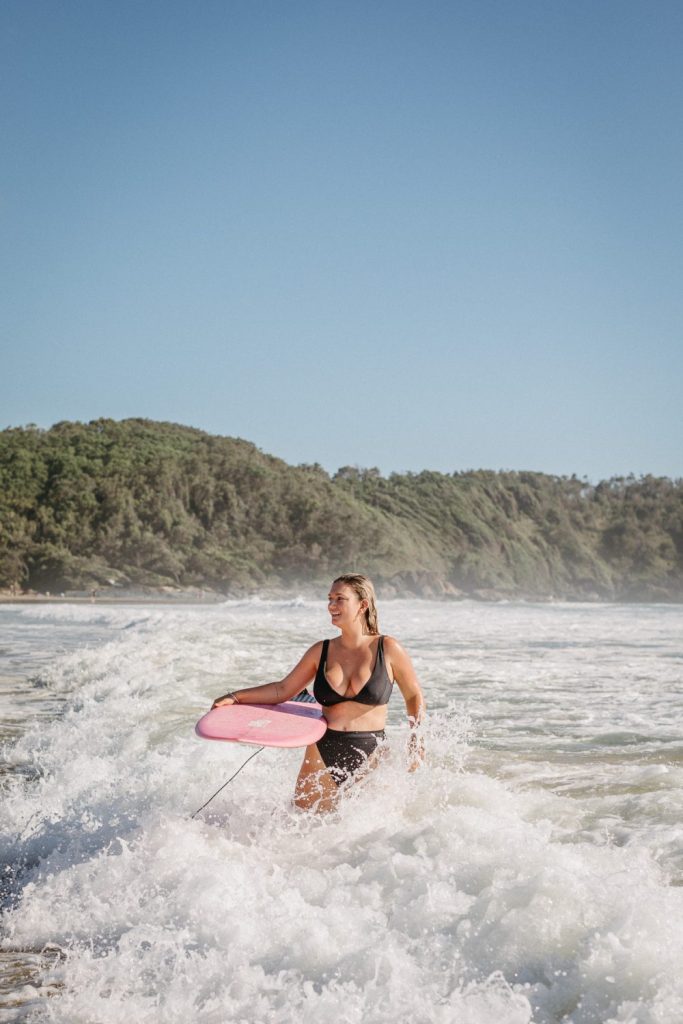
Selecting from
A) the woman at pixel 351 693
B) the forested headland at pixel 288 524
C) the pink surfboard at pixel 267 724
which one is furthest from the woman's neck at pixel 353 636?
the forested headland at pixel 288 524

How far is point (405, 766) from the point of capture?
14.1 ft

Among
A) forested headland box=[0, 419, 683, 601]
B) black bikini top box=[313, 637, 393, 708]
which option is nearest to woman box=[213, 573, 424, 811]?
black bikini top box=[313, 637, 393, 708]

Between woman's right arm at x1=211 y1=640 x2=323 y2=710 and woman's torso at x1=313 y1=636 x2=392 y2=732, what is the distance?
77 mm

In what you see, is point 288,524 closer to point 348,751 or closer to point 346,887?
point 348,751

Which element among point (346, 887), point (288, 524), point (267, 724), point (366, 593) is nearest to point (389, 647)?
point (366, 593)

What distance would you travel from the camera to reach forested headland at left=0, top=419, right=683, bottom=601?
7950 cm

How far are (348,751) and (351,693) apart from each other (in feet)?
0.88

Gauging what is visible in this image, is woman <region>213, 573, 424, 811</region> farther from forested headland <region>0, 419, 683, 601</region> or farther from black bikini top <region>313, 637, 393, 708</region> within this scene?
forested headland <region>0, 419, 683, 601</region>

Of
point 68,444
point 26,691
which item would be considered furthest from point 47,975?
point 68,444

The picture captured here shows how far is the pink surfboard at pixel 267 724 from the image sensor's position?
4.17 meters

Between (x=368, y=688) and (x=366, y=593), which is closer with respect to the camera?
(x=368, y=688)

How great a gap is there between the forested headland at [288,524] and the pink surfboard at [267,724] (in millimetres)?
70681

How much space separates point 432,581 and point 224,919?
88.4m

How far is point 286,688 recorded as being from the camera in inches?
179
